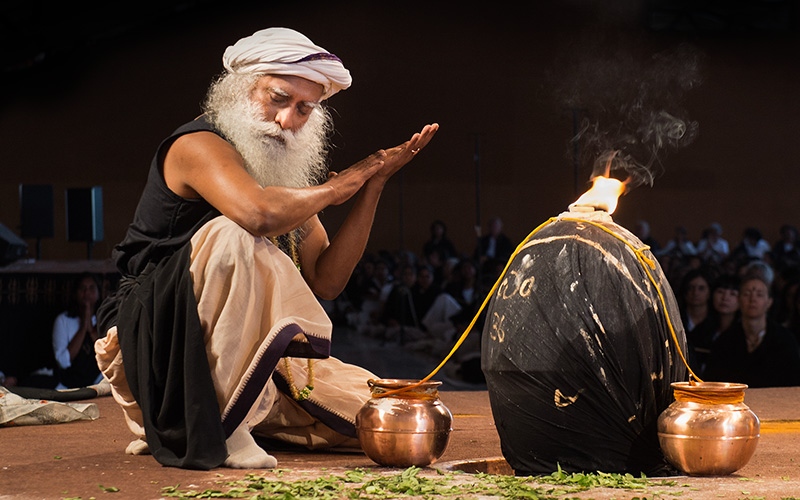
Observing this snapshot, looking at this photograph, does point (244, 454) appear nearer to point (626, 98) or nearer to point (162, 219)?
point (162, 219)

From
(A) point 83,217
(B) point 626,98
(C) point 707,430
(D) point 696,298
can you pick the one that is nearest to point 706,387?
(C) point 707,430

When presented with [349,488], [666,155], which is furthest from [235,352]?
[666,155]

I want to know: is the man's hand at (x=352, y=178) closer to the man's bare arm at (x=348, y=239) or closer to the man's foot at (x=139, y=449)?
the man's bare arm at (x=348, y=239)

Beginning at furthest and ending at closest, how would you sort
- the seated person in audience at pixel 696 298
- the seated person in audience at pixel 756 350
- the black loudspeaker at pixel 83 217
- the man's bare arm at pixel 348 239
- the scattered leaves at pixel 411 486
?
the black loudspeaker at pixel 83 217 < the seated person in audience at pixel 696 298 < the seated person in audience at pixel 756 350 < the man's bare arm at pixel 348 239 < the scattered leaves at pixel 411 486

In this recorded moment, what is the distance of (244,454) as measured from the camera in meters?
2.56

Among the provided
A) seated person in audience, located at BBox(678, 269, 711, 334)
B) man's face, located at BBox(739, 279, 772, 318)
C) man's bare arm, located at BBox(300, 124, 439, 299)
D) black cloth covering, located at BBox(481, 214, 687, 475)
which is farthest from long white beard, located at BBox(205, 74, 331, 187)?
seated person in audience, located at BBox(678, 269, 711, 334)

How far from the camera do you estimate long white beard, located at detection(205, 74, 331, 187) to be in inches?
112

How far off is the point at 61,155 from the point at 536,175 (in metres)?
7.13

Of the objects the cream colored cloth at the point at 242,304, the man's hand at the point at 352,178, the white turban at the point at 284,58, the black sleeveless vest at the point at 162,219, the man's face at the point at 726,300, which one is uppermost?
the white turban at the point at 284,58

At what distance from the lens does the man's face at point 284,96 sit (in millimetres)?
2880

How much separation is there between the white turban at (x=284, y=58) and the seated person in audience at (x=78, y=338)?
3520 millimetres

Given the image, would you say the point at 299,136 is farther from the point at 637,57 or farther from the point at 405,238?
the point at 637,57

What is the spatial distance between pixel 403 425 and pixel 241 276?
1.97 ft

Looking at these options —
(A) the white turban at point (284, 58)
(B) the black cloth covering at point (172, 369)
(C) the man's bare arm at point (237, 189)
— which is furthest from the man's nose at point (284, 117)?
(B) the black cloth covering at point (172, 369)
